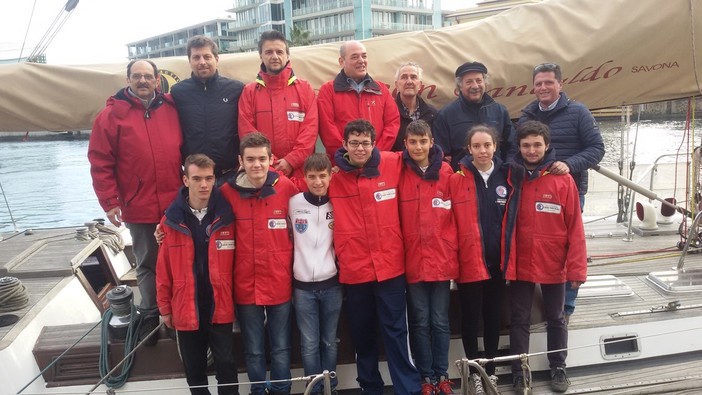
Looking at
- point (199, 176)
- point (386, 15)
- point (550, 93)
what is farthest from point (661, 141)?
point (199, 176)

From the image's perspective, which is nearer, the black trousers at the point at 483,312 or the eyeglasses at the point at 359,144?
the eyeglasses at the point at 359,144

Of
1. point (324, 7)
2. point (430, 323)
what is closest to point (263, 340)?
point (430, 323)

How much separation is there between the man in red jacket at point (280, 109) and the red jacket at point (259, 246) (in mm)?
320

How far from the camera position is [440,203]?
9.62 ft

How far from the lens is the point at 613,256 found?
4691 millimetres

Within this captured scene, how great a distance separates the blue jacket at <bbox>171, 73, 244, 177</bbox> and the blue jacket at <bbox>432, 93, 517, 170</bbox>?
1.27 meters

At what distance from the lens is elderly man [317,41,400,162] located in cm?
326

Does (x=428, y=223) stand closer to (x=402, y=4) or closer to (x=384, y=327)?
(x=384, y=327)

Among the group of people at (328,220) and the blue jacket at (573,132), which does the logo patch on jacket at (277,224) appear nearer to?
the group of people at (328,220)

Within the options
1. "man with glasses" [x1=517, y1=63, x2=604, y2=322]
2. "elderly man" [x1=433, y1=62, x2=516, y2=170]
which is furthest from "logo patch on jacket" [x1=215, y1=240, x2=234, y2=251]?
"man with glasses" [x1=517, y1=63, x2=604, y2=322]

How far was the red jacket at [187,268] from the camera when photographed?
2752mm

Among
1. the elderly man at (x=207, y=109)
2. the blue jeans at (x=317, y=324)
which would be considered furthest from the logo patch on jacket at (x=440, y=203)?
the elderly man at (x=207, y=109)

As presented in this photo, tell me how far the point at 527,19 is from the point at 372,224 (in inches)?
80.1

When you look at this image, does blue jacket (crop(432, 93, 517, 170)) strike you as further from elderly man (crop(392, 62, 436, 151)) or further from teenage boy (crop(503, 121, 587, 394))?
teenage boy (crop(503, 121, 587, 394))
